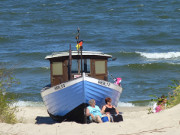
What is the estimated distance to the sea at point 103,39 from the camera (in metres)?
24.3

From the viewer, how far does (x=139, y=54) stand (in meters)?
33.2

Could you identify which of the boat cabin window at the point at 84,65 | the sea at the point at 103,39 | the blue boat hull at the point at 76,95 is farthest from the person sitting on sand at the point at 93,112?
the sea at the point at 103,39

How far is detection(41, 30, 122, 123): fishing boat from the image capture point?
543 inches

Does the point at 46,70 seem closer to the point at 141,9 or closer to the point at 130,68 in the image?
the point at 130,68

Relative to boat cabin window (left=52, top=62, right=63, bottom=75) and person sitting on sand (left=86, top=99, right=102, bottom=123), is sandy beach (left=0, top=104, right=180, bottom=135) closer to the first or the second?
person sitting on sand (left=86, top=99, right=102, bottom=123)

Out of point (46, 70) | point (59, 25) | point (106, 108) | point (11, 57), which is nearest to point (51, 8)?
point (59, 25)

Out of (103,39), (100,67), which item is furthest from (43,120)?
(103,39)

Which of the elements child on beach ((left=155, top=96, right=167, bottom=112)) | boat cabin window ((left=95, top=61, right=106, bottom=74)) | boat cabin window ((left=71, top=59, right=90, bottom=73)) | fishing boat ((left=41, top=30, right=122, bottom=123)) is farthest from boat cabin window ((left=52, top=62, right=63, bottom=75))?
child on beach ((left=155, top=96, right=167, bottom=112))

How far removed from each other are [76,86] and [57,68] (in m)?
2.07

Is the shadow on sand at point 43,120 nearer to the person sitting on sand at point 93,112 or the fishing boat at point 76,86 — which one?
the fishing boat at point 76,86

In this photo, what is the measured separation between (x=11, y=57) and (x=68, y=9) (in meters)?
19.5

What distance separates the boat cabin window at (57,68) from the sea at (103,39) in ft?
16.3

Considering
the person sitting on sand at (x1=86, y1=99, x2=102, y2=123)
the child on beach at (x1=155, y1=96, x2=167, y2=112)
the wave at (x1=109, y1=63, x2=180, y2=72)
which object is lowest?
the wave at (x1=109, y1=63, x2=180, y2=72)

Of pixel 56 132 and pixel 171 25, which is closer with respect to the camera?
pixel 56 132
